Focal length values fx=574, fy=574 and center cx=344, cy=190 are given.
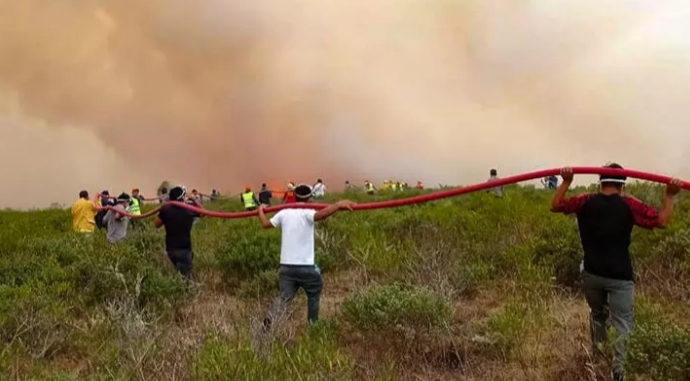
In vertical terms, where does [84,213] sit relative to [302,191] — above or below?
below

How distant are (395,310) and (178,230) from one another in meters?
4.14

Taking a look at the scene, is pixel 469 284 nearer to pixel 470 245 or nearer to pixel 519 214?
pixel 470 245

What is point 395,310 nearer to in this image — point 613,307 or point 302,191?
point 302,191

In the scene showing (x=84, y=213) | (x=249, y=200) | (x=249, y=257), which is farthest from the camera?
(x=249, y=200)

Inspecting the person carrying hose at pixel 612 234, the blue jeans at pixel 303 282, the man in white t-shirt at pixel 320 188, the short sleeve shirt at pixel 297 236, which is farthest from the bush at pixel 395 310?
the man in white t-shirt at pixel 320 188

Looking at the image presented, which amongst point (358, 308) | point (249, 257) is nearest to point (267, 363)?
point (358, 308)

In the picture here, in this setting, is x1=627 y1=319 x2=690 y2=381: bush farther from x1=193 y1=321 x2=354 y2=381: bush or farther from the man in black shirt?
the man in black shirt

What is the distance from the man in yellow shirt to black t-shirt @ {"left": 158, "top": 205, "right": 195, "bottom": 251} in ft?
16.9

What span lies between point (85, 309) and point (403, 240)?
579 centimetres

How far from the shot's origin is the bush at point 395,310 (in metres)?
5.69

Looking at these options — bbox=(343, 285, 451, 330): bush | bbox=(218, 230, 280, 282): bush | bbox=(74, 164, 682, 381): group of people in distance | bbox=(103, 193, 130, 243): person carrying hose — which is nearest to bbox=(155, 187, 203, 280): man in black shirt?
bbox=(218, 230, 280, 282): bush

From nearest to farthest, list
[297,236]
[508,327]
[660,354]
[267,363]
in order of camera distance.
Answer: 1. [660,354]
2. [267,363]
3. [508,327]
4. [297,236]

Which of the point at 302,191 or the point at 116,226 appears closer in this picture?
the point at 302,191

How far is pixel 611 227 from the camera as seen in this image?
15.1ft
